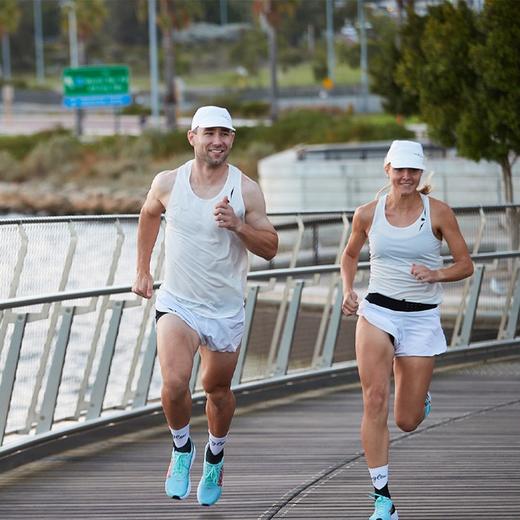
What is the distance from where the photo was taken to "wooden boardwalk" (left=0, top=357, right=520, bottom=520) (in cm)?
825

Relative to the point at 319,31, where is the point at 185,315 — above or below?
above

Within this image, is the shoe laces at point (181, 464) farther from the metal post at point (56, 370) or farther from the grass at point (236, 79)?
the grass at point (236, 79)

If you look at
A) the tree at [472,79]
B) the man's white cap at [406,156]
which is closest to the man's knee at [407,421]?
the man's white cap at [406,156]

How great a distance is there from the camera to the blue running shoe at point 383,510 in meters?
7.46

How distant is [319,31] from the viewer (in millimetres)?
135125

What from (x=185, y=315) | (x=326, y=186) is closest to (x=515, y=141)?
(x=326, y=186)

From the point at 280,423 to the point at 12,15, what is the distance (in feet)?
306

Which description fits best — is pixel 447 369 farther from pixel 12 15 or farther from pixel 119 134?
pixel 12 15

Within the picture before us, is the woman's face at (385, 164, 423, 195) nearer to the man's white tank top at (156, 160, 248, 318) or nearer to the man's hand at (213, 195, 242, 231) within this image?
the man's white tank top at (156, 160, 248, 318)

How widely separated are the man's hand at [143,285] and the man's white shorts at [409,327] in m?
1.08

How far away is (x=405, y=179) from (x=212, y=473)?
5.88 ft

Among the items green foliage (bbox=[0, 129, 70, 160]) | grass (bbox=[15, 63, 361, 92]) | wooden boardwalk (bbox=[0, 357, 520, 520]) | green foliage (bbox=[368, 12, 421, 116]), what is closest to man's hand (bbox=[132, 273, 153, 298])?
wooden boardwalk (bbox=[0, 357, 520, 520])

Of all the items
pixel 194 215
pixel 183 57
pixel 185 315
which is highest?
pixel 194 215

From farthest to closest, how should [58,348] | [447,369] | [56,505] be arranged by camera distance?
1. [447,369]
2. [58,348]
3. [56,505]
